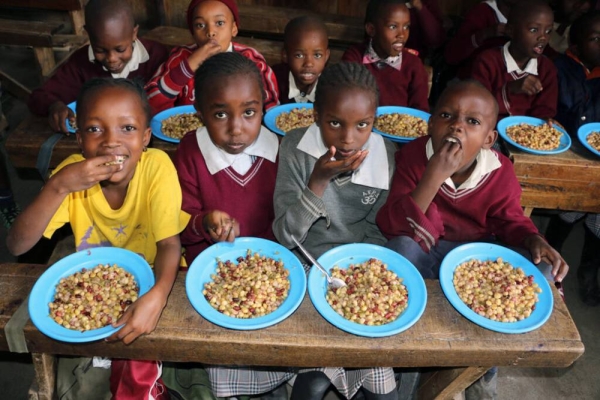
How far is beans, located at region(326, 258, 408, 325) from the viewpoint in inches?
67.5

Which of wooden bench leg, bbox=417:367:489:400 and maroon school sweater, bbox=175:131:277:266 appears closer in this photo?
wooden bench leg, bbox=417:367:489:400

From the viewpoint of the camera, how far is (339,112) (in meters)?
1.95

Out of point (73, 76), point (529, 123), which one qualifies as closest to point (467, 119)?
point (529, 123)

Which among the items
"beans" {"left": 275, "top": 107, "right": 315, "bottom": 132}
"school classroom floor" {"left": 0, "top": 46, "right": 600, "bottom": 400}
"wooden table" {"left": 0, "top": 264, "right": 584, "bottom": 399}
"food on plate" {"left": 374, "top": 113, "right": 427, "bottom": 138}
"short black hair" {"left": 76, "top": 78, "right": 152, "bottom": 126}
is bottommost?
"school classroom floor" {"left": 0, "top": 46, "right": 600, "bottom": 400}

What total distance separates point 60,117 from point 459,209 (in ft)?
6.89

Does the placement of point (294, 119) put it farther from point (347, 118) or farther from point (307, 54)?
point (347, 118)

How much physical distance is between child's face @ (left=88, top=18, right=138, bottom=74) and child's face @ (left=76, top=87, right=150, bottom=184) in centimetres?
119

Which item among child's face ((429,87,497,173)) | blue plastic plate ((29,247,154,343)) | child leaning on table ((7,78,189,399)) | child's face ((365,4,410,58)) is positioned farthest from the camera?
child's face ((365,4,410,58))

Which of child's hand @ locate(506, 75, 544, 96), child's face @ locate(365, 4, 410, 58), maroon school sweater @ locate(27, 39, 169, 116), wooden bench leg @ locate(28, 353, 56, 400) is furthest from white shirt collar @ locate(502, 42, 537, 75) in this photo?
wooden bench leg @ locate(28, 353, 56, 400)

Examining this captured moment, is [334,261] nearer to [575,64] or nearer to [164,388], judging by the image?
[164,388]

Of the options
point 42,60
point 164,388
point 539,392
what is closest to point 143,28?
point 42,60

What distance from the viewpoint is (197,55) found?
2.82 m

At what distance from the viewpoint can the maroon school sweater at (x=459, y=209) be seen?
6.72ft

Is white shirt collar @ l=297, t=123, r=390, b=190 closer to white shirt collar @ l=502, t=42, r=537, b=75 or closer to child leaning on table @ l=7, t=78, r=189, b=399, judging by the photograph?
child leaning on table @ l=7, t=78, r=189, b=399
